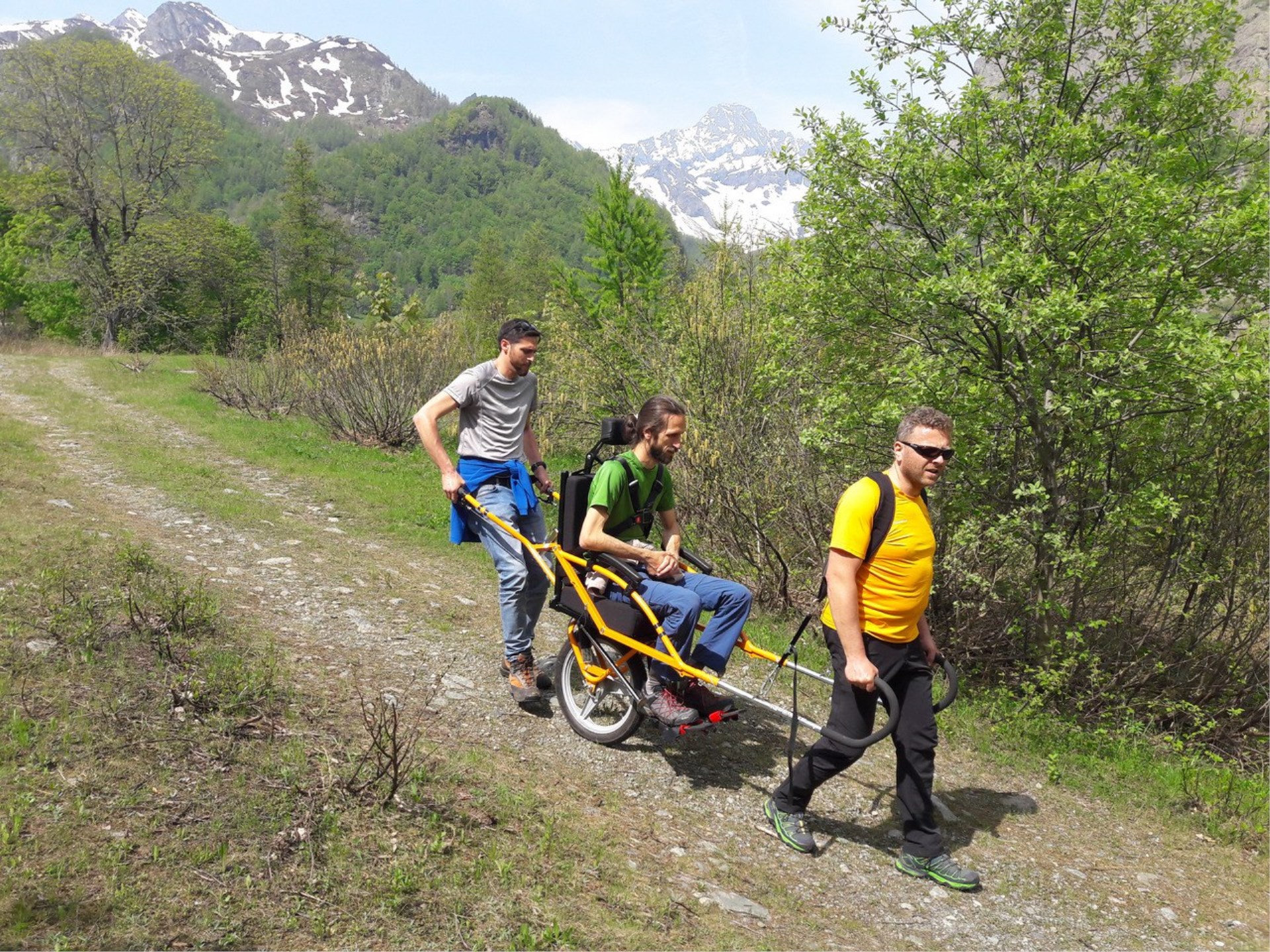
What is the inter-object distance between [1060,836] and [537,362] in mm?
12583

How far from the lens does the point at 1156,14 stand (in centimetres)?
623

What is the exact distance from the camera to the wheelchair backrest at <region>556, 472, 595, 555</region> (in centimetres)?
490

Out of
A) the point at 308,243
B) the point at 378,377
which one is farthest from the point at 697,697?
the point at 308,243

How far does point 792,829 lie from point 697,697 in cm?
82

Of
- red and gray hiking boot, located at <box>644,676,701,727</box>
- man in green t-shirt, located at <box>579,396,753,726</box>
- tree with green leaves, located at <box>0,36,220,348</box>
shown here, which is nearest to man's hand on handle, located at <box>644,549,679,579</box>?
man in green t-shirt, located at <box>579,396,753,726</box>

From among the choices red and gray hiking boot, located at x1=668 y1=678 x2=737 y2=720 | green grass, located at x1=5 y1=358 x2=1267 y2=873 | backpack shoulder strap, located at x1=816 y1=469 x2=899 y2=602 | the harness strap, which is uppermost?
backpack shoulder strap, located at x1=816 y1=469 x2=899 y2=602

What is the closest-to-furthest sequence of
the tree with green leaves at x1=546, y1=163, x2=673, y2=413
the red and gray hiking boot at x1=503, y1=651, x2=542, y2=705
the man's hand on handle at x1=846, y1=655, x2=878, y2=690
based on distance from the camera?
the man's hand on handle at x1=846, y1=655, x2=878, y2=690, the red and gray hiking boot at x1=503, y1=651, x2=542, y2=705, the tree with green leaves at x1=546, y1=163, x2=673, y2=413

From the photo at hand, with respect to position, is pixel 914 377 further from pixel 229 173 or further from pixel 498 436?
pixel 229 173

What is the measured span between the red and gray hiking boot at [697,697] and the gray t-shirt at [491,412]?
73.0 inches

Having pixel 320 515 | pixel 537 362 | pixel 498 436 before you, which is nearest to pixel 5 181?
pixel 537 362

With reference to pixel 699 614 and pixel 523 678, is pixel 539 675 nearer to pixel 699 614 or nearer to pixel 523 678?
pixel 523 678

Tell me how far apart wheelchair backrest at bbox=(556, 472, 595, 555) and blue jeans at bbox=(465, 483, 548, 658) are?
0.37 metres

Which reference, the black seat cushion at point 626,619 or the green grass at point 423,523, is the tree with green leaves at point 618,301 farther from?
the black seat cushion at point 626,619

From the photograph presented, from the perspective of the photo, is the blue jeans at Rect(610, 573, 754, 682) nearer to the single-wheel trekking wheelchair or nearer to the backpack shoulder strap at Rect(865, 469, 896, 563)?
the single-wheel trekking wheelchair
